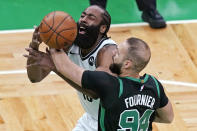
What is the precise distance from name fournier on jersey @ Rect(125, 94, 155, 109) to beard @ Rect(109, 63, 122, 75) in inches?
9.0

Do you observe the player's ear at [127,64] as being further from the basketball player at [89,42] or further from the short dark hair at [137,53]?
the basketball player at [89,42]

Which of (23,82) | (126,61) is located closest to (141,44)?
(126,61)

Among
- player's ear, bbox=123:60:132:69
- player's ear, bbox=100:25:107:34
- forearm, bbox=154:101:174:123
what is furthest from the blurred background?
player's ear, bbox=123:60:132:69

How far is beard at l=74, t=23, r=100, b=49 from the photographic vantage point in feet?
15.1

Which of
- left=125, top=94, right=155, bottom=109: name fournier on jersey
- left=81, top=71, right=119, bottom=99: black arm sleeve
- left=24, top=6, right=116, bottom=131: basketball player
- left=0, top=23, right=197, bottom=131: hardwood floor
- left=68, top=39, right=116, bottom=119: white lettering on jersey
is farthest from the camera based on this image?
left=0, top=23, right=197, bottom=131: hardwood floor

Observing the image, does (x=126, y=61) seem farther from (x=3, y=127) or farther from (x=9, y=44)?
(x=9, y=44)

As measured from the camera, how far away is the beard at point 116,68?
4.02 meters

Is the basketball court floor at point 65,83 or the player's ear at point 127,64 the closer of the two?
the player's ear at point 127,64

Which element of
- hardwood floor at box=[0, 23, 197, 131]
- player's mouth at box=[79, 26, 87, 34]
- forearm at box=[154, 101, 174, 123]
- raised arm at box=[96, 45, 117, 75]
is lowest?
hardwood floor at box=[0, 23, 197, 131]

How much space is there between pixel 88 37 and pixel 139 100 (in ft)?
2.92

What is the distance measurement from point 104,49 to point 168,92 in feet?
8.75

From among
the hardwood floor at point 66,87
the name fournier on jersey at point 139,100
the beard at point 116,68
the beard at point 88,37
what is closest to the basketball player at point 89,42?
the beard at point 88,37

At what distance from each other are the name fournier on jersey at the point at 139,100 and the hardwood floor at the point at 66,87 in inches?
92.5

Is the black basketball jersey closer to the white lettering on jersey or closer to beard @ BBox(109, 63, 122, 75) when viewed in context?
beard @ BBox(109, 63, 122, 75)
